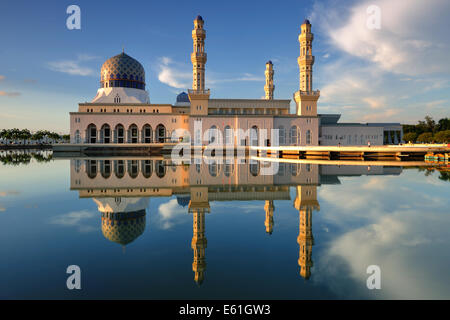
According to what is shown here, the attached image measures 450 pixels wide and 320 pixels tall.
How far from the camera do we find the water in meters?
4.17

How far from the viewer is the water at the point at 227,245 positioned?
13.7ft

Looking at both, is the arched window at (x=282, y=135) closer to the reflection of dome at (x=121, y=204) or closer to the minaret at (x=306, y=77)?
the minaret at (x=306, y=77)

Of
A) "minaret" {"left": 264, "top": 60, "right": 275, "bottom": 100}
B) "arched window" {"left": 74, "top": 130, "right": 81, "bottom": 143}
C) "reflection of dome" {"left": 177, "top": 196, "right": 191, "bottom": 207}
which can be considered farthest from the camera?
"minaret" {"left": 264, "top": 60, "right": 275, "bottom": 100}

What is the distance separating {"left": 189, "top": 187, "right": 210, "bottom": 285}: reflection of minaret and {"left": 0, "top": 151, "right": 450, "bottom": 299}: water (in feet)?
0.12

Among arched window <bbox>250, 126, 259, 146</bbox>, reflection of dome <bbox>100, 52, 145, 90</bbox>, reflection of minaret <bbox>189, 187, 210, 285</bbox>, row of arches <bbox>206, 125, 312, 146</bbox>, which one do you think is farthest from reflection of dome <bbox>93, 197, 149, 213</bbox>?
reflection of dome <bbox>100, 52, 145, 90</bbox>

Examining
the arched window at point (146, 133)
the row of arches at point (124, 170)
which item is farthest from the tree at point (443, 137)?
the row of arches at point (124, 170)

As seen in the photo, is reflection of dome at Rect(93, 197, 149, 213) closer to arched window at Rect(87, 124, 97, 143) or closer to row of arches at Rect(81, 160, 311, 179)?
row of arches at Rect(81, 160, 311, 179)

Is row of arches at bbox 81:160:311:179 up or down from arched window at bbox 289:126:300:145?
down

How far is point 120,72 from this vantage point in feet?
175

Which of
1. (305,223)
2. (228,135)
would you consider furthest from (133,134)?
(305,223)

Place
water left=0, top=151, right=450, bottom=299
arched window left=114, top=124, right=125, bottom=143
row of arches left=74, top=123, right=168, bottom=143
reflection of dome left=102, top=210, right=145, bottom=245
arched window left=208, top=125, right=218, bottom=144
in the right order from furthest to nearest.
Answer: arched window left=114, top=124, right=125, bottom=143 → row of arches left=74, top=123, right=168, bottom=143 → arched window left=208, top=125, right=218, bottom=144 → reflection of dome left=102, top=210, right=145, bottom=245 → water left=0, top=151, right=450, bottom=299

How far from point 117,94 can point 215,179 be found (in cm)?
4392

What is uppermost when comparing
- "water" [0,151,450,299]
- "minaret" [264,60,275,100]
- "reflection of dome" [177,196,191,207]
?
"minaret" [264,60,275,100]

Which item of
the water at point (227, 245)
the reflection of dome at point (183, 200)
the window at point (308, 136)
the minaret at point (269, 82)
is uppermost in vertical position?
the minaret at point (269, 82)
